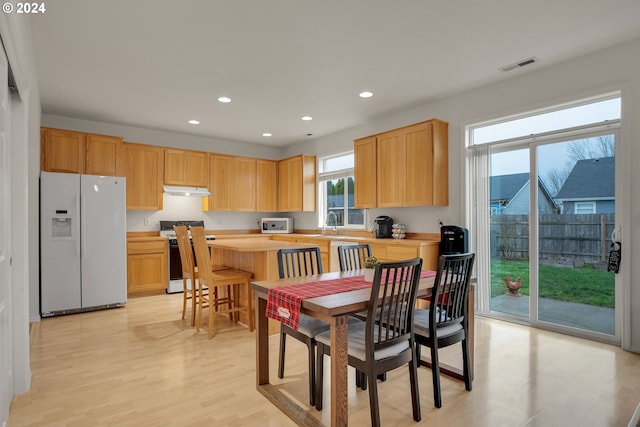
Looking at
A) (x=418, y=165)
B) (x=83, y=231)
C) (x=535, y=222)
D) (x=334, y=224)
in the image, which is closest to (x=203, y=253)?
(x=83, y=231)

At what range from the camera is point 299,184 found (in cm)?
657

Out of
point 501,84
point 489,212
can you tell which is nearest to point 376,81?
point 501,84

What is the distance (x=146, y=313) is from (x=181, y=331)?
998 millimetres

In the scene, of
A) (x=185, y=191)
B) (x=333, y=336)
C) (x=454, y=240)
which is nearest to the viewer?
(x=333, y=336)

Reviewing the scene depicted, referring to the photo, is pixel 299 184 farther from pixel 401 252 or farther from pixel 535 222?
pixel 535 222

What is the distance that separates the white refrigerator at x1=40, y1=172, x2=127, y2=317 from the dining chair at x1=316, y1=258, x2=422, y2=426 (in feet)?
11.8

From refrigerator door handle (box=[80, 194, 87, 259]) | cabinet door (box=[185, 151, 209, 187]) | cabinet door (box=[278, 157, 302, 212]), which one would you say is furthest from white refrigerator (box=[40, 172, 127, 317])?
cabinet door (box=[278, 157, 302, 212])

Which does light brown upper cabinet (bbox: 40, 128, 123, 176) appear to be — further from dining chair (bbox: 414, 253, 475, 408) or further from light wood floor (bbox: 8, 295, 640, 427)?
dining chair (bbox: 414, 253, 475, 408)

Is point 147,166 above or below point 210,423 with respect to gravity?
above

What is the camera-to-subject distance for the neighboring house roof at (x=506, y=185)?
3.95 metres

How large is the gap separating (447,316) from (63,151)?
5.20 m

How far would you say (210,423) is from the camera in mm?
2045

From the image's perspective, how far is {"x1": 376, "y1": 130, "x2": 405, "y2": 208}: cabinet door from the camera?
474 cm

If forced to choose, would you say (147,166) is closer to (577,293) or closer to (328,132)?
(328,132)
